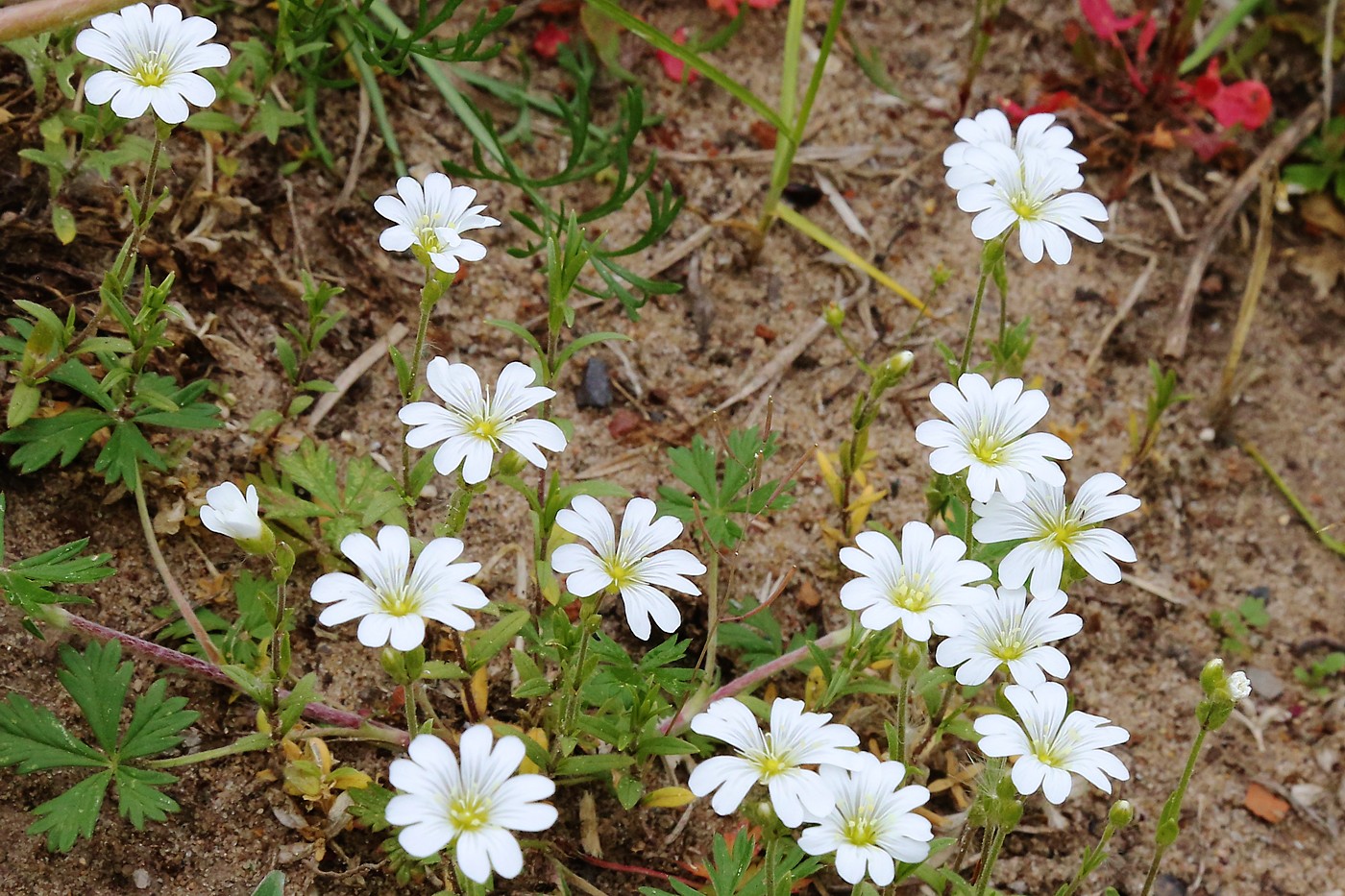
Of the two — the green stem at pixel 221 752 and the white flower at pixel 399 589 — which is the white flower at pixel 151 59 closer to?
the white flower at pixel 399 589

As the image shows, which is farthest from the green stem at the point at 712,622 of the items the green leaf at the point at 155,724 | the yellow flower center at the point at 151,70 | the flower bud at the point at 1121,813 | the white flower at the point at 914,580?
the yellow flower center at the point at 151,70

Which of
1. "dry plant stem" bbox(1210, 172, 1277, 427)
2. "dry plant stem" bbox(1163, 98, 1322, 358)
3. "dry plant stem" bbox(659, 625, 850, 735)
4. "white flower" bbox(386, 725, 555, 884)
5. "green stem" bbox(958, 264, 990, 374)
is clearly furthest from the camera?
"dry plant stem" bbox(1163, 98, 1322, 358)

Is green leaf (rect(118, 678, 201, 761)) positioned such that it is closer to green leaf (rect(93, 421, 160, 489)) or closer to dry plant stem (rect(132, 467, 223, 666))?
dry plant stem (rect(132, 467, 223, 666))

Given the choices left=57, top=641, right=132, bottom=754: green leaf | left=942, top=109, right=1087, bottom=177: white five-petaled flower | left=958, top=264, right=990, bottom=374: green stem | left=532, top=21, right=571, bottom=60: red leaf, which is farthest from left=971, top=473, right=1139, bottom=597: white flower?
Result: left=532, top=21, right=571, bottom=60: red leaf

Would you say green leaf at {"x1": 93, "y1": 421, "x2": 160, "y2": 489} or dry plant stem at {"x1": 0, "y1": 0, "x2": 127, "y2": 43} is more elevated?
dry plant stem at {"x1": 0, "y1": 0, "x2": 127, "y2": 43}

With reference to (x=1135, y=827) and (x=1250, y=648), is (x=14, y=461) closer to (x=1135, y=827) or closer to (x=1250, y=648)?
(x=1135, y=827)

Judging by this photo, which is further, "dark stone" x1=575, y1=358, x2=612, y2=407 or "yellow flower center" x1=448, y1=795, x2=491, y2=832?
"dark stone" x1=575, y1=358, x2=612, y2=407
